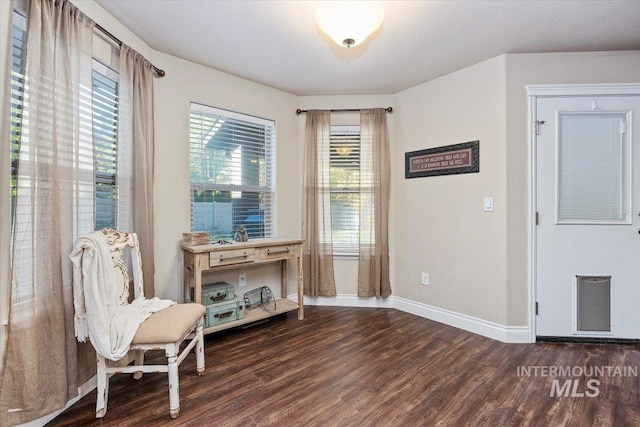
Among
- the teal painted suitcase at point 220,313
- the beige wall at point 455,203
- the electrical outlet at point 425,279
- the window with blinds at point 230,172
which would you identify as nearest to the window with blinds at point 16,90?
the window with blinds at point 230,172

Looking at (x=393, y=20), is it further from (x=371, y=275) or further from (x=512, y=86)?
(x=371, y=275)

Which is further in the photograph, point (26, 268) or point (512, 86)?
point (512, 86)

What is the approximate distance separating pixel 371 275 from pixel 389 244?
0.42 meters

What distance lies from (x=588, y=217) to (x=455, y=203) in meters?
1.05

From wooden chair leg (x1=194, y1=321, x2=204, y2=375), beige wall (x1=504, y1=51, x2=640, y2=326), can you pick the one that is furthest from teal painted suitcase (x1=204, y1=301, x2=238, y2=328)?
beige wall (x1=504, y1=51, x2=640, y2=326)

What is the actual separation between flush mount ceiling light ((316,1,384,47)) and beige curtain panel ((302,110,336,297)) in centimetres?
170

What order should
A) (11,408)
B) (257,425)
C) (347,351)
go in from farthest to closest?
(347,351)
(257,425)
(11,408)

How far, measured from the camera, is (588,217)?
8.50 ft

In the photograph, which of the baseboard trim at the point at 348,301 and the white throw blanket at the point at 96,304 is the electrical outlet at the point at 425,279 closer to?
the baseboard trim at the point at 348,301

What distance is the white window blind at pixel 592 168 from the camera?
8.36 ft

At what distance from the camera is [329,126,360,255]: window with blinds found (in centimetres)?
363

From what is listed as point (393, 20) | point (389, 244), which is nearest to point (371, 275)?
point (389, 244)

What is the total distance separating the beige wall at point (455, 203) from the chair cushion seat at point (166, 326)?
7.76 feet

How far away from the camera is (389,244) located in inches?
141
